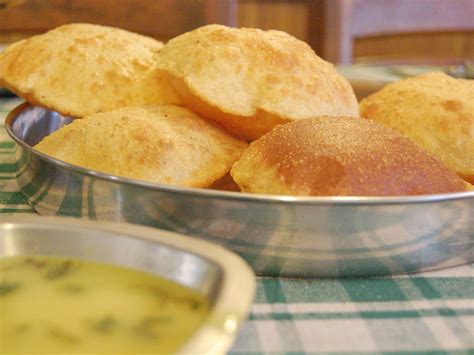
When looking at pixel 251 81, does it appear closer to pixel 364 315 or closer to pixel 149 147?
pixel 149 147

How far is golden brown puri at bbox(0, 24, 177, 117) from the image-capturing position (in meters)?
1.03

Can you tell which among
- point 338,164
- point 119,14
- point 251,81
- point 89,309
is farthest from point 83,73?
point 119,14

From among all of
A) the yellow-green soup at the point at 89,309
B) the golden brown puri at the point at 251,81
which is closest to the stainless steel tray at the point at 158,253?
the yellow-green soup at the point at 89,309

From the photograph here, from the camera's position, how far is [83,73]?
3.49 ft

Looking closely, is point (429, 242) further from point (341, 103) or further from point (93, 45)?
point (93, 45)

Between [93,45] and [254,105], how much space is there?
36cm

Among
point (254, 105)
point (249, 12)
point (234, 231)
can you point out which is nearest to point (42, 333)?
point (234, 231)

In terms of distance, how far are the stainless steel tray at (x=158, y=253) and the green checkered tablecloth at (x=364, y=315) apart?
99 millimetres

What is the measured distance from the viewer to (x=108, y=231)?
570 millimetres

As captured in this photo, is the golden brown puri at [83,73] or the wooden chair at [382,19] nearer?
the golden brown puri at [83,73]

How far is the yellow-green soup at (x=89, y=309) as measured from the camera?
48 centimetres

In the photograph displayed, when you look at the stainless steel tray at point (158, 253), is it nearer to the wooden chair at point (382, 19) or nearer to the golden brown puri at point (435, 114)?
the golden brown puri at point (435, 114)

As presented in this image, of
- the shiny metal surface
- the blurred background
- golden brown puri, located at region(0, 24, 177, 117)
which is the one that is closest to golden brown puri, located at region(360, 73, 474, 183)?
the shiny metal surface

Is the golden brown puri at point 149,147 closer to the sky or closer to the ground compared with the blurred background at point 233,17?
closer to the sky
